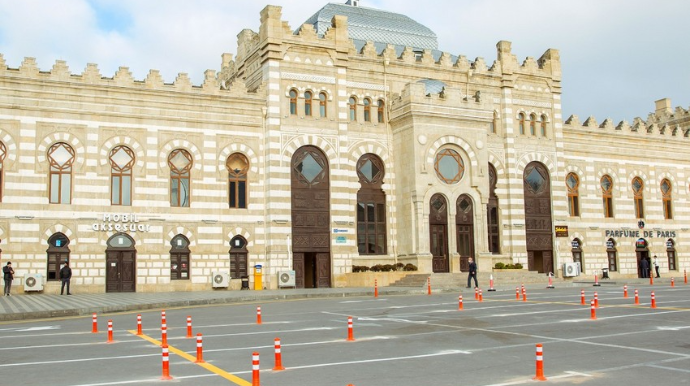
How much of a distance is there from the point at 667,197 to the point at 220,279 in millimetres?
34120

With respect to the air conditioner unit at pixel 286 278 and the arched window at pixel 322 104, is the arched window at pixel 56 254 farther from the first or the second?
the arched window at pixel 322 104

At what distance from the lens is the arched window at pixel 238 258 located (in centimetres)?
3794

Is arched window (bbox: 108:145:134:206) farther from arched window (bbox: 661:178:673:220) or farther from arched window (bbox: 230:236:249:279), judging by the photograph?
arched window (bbox: 661:178:673:220)

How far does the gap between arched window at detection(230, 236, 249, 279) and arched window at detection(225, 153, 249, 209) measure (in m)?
1.90

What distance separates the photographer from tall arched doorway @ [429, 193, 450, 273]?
134 ft

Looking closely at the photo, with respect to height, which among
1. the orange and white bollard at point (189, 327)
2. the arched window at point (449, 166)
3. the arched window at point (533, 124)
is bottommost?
the orange and white bollard at point (189, 327)

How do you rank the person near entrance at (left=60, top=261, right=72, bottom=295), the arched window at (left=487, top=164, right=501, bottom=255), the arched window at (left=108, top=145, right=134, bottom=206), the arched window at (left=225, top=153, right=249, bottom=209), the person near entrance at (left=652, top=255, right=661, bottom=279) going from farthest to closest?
the person near entrance at (left=652, top=255, right=661, bottom=279) → the arched window at (left=487, top=164, right=501, bottom=255) → the arched window at (left=225, top=153, right=249, bottom=209) → the arched window at (left=108, top=145, right=134, bottom=206) → the person near entrance at (left=60, top=261, right=72, bottom=295)

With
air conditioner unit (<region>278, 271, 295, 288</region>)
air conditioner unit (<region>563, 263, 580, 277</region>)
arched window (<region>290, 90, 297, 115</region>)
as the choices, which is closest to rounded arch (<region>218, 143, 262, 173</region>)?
arched window (<region>290, 90, 297, 115</region>)

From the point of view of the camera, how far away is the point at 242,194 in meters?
38.8

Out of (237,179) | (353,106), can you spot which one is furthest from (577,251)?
(237,179)

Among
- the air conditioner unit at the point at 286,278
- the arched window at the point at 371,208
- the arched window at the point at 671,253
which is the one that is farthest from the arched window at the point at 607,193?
the air conditioner unit at the point at 286,278

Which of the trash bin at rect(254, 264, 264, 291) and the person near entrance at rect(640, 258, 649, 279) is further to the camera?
the person near entrance at rect(640, 258, 649, 279)

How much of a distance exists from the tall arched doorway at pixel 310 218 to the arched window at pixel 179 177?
5.71m

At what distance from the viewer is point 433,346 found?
50.4 feet
